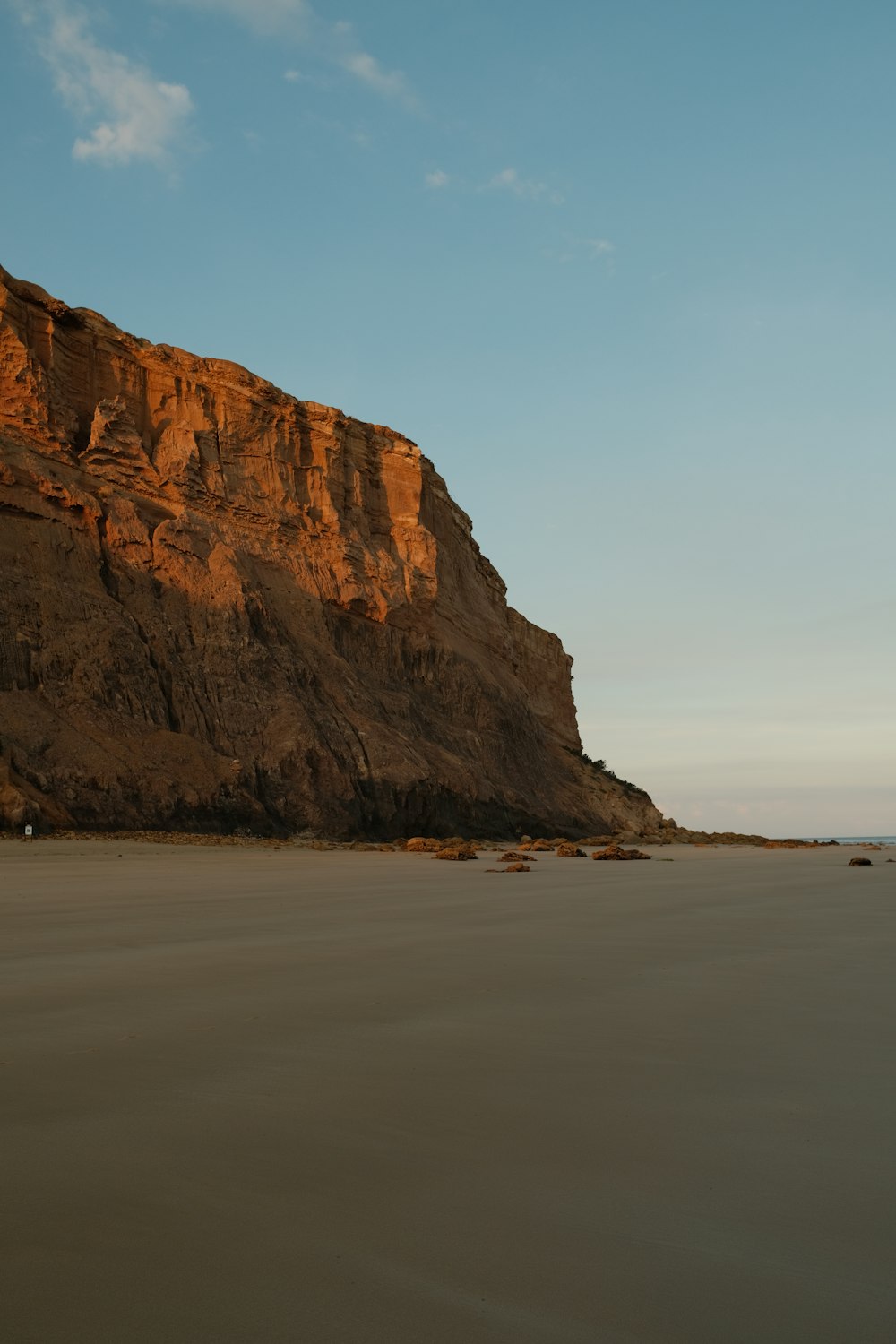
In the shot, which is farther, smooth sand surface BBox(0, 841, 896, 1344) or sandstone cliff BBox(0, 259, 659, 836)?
sandstone cliff BBox(0, 259, 659, 836)

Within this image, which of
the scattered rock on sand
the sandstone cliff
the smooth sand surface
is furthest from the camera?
the sandstone cliff

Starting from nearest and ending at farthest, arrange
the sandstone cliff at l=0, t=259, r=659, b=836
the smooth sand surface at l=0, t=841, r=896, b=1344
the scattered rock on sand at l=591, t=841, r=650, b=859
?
the smooth sand surface at l=0, t=841, r=896, b=1344 → the scattered rock on sand at l=591, t=841, r=650, b=859 → the sandstone cliff at l=0, t=259, r=659, b=836

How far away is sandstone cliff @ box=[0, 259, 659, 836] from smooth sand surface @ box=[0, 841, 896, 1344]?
1508 cm

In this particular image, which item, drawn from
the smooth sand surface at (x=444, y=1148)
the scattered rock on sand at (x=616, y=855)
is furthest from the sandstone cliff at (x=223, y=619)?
the smooth sand surface at (x=444, y=1148)

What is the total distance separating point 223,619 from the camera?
25422 millimetres

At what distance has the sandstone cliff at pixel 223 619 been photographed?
69.2ft

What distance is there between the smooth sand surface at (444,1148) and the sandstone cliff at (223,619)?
1508cm

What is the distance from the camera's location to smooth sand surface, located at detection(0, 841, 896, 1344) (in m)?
1.45

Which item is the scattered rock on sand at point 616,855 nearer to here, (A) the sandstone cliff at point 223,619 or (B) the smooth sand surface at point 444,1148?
(A) the sandstone cliff at point 223,619

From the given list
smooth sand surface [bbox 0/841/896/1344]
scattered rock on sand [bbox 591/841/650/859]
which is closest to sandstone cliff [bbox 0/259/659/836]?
scattered rock on sand [bbox 591/841/650/859]

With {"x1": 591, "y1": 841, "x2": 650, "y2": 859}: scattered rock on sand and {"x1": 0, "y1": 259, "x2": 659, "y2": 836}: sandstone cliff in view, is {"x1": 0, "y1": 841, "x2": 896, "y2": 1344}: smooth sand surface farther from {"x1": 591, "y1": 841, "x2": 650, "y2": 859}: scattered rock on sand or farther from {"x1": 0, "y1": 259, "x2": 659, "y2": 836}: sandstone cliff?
{"x1": 0, "y1": 259, "x2": 659, "y2": 836}: sandstone cliff

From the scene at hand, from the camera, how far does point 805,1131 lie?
85.1 inches

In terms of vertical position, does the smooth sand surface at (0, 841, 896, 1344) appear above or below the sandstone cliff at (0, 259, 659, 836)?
below

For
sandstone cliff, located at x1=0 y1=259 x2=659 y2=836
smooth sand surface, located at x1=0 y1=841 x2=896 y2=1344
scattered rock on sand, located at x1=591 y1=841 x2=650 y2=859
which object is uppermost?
sandstone cliff, located at x1=0 y1=259 x2=659 y2=836
